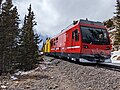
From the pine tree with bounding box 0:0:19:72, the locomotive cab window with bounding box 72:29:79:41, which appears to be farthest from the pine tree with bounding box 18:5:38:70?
the locomotive cab window with bounding box 72:29:79:41

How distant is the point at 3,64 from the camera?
29.3m

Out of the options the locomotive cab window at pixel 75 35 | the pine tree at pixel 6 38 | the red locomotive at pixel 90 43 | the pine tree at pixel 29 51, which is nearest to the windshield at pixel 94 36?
the red locomotive at pixel 90 43

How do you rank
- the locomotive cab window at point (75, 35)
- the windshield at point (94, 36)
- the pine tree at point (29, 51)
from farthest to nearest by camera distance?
the pine tree at point (29, 51) < the locomotive cab window at point (75, 35) < the windshield at point (94, 36)

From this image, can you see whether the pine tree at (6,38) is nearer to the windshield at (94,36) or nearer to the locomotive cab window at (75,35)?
the locomotive cab window at (75,35)

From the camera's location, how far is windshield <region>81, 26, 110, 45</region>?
1728cm

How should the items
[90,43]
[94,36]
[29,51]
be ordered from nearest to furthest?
[90,43] → [94,36] → [29,51]

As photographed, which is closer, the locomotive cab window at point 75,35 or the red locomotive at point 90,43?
the red locomotive at point 90,43

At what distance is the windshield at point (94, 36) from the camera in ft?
56.7

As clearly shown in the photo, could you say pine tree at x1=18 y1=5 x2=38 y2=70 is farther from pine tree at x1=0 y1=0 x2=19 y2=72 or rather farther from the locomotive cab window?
the locomotive cab window

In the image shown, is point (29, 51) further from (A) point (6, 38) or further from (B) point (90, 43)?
(B) point (90, 43)

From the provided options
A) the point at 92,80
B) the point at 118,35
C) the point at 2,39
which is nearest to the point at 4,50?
the point at 2,39

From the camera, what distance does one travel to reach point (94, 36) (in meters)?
17.5

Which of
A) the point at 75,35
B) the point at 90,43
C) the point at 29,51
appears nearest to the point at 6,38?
the point at 29,51

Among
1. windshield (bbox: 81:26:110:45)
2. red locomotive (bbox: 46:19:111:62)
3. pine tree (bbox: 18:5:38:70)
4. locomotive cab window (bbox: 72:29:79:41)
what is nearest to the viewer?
red locomotive (bbox: 46:19:111:62)
